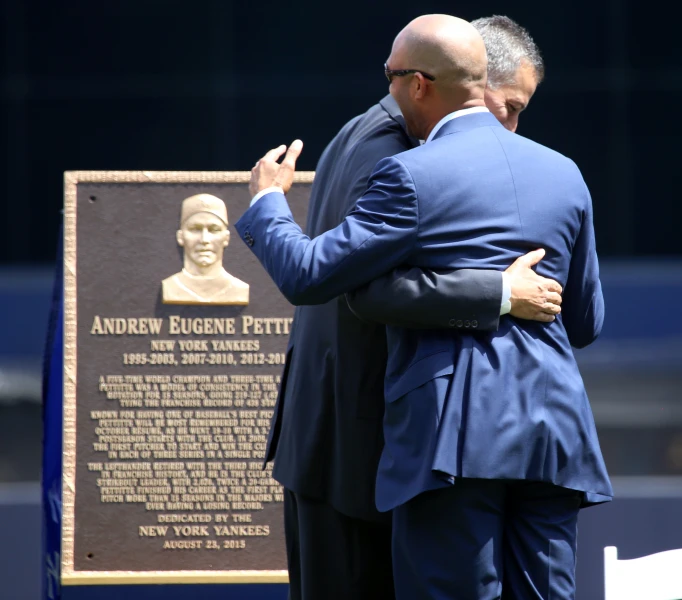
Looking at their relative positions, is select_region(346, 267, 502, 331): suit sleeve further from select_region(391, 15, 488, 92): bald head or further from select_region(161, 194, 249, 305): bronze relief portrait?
select_region(161, 194, 249, 305): bronze relief portrait

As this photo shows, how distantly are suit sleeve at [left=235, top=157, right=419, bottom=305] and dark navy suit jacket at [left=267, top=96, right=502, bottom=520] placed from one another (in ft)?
0.81

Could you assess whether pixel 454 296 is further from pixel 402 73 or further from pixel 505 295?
pixel 402 73

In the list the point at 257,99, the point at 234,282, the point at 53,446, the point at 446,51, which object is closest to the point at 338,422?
the point at 446,51

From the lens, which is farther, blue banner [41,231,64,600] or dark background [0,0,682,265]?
dark background [0,0,682,265]

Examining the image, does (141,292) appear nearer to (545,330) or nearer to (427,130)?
(427,130)

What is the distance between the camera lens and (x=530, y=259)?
8.25ft

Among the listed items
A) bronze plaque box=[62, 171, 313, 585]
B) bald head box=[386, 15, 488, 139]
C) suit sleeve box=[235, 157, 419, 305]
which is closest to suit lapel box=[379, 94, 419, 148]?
bald head box=[386, 15, 488, 139]

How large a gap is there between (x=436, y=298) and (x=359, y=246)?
202 millimetres

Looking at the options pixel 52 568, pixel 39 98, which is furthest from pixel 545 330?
pixel 39 98

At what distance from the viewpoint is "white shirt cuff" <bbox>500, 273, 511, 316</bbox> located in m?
2.45

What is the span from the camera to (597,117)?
11.3 metres

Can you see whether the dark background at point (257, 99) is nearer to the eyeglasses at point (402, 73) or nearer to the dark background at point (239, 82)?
the dark background at point (239, 82)

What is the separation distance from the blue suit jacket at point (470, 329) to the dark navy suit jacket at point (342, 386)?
244 millimetres

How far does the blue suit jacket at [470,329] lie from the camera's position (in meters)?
2.42
